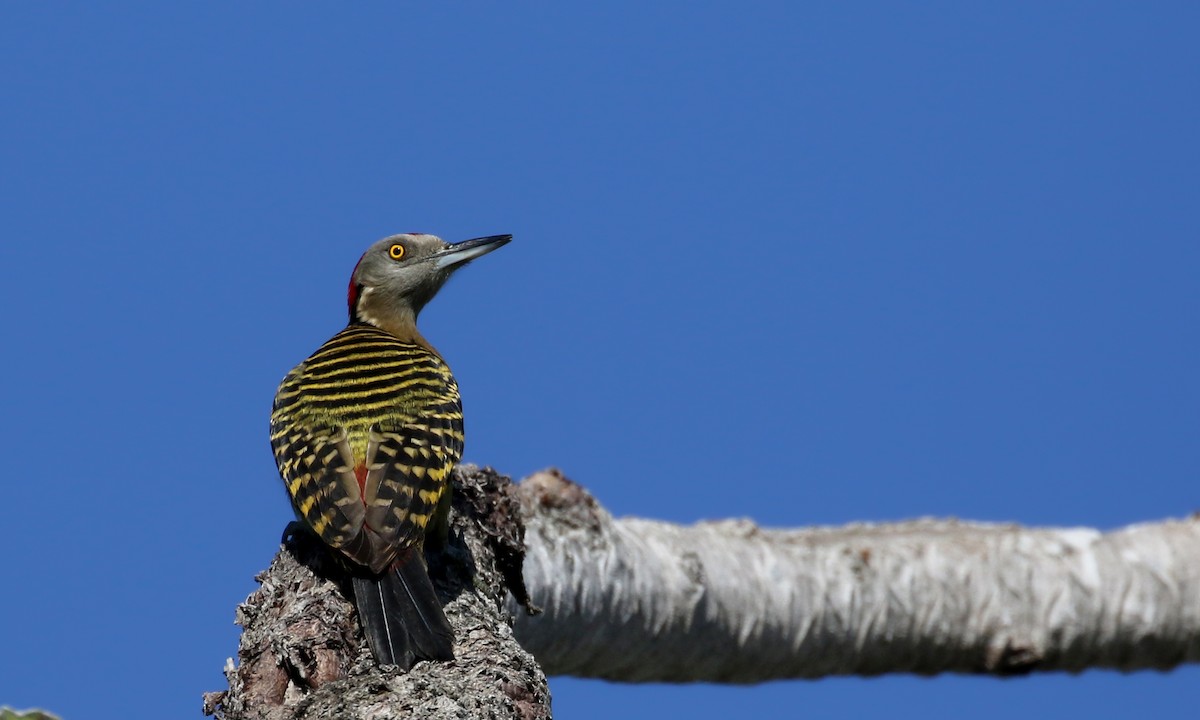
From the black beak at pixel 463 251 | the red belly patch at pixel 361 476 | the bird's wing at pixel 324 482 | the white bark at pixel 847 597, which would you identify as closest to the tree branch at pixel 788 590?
the white bark at pixel 847 597

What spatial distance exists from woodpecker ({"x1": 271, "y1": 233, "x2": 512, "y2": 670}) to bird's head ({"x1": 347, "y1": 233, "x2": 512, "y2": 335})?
18.7 inches

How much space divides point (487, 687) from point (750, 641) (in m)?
2.95

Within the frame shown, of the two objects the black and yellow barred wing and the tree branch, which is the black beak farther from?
the tree branch

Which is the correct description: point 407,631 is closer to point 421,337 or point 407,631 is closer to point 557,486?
point 557,486

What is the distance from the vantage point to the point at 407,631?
14.5 ft

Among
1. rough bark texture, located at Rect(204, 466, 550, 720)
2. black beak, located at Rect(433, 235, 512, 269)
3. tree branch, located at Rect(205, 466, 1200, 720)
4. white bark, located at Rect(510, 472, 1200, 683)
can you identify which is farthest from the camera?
black beak, located at Rect(433, 235, 512, 269)

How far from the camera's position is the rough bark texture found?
402 cm

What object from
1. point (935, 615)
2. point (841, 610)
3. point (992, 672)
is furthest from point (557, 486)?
point (992, 672)

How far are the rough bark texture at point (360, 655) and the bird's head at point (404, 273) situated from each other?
2629 millimetres

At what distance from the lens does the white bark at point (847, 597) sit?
642 centimetres

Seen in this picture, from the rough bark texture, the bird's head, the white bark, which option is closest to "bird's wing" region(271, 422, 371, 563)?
the rough bark texture

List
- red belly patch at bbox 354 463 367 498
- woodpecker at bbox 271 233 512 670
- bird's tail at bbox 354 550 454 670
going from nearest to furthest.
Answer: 1. bird's tail at bbox 354 550 454 670
2. woodpecker at bbox 271 233 512 670
3. red belly patch at bbox 354 463 367 498

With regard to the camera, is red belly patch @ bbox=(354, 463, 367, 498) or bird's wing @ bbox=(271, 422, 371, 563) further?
red belly patch @ bbox=(354, 463, 367, 498)

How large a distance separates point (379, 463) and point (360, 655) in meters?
1.19
